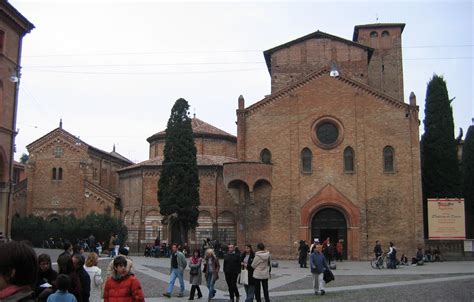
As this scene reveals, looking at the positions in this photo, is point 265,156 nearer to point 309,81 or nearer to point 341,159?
point 341,159

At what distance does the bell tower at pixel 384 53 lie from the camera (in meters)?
49.8

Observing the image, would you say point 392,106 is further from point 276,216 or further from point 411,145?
point 276,216

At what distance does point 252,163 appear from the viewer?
33969mm

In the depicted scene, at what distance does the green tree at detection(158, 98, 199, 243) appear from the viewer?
36906mm

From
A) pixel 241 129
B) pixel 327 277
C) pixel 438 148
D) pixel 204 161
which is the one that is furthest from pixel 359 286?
pixel 204 161

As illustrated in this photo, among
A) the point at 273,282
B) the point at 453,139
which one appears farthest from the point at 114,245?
the point at 453,139

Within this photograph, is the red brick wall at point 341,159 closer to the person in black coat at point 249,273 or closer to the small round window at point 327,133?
the small round window at point 327,133

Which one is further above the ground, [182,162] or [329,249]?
[182,162]

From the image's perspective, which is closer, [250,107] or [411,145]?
[411,145]

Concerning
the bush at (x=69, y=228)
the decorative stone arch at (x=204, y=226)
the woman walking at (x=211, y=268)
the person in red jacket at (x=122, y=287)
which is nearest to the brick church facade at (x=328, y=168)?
the decorative stone arch at (x=204, y=226)

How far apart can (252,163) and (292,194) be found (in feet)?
11.0

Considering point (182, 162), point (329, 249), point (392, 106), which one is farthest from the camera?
point (182, 162)

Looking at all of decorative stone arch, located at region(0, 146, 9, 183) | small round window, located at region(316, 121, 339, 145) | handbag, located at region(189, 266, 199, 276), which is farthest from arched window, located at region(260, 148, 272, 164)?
handbag, located at region(189, 266, 199, 276)

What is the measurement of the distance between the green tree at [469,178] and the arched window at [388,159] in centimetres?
1382
